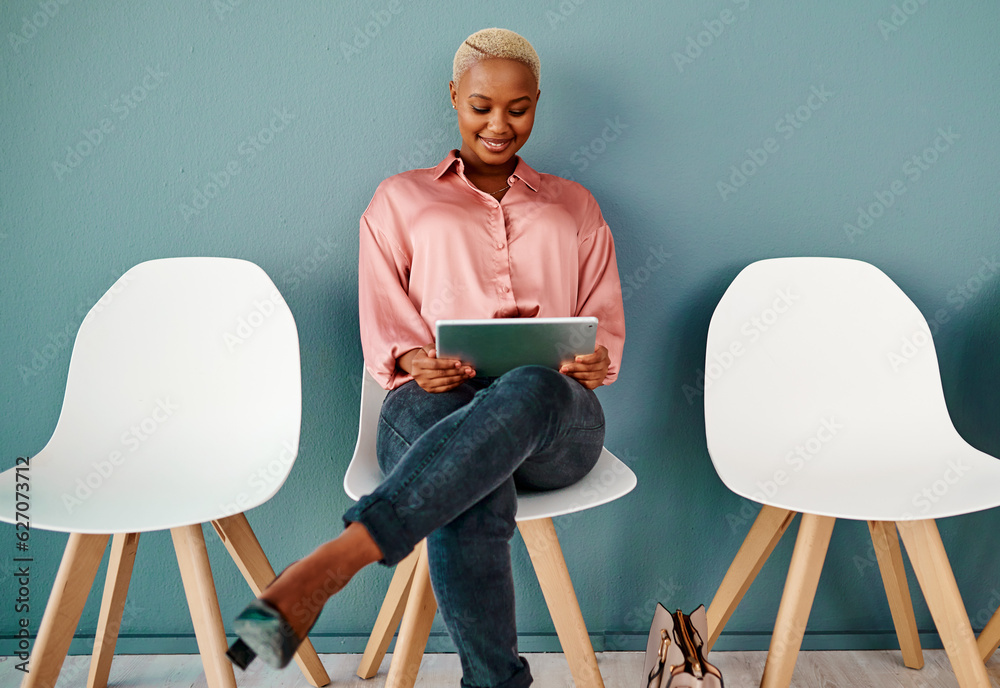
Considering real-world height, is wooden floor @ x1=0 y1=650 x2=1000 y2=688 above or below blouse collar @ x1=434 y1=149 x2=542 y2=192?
below

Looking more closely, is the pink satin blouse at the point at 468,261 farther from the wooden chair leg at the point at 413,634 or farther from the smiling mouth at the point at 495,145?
the wooden chair leg at the point at 413,634

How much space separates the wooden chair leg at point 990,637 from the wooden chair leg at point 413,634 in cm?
99

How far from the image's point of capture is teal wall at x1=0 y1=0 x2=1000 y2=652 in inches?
51.3

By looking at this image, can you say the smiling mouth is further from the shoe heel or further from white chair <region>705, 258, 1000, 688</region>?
the shoe heel

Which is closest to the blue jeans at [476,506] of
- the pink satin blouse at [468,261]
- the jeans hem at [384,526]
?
the jeans hem at [384,526]

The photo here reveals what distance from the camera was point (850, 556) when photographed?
1.46 m

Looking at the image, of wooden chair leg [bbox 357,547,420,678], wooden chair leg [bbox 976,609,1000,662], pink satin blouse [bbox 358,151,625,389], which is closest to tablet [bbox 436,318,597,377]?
pink satin blouse [bbox 358,151,625,389]

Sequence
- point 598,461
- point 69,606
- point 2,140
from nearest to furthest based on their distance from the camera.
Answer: point 69,606 → point 598,461 → point 2,140

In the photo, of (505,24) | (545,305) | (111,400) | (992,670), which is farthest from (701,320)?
(111,400)

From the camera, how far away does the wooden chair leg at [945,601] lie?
103 centimetres

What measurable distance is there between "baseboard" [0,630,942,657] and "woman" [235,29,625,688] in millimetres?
541

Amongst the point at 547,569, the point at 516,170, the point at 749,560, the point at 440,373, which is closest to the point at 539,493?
the point at 547,569

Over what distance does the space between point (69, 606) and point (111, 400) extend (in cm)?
34

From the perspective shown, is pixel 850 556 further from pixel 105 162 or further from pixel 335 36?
pixel 105 162
